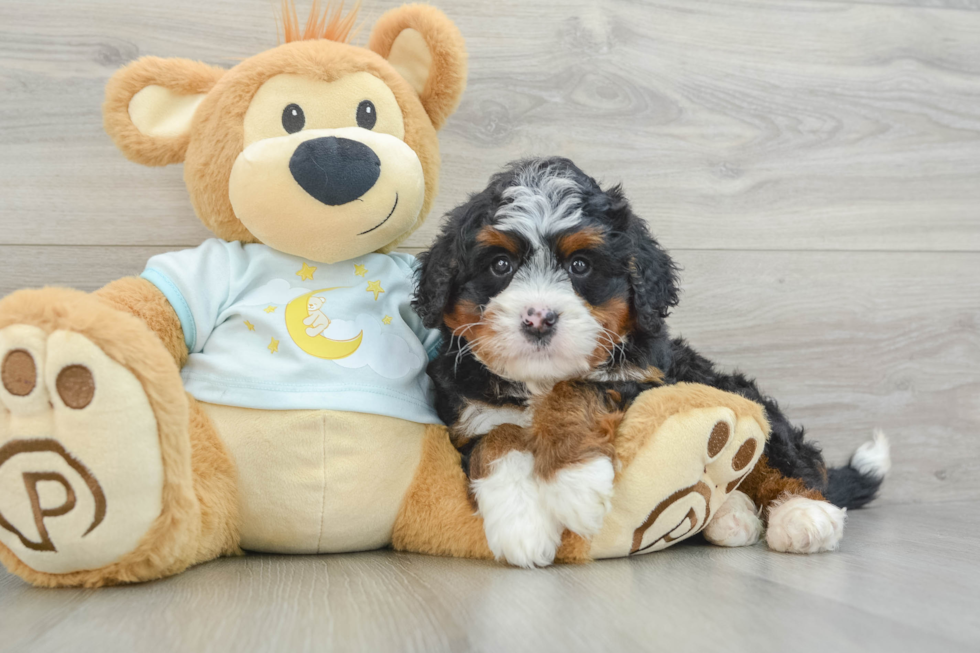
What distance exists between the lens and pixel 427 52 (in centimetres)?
165

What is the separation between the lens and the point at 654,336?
4.73 ft

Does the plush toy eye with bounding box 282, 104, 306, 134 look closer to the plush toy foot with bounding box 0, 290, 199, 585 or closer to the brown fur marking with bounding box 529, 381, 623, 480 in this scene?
the plush toy foot with bounding box 0, 290, 199, 585

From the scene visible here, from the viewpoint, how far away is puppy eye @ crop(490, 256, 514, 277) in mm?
1358

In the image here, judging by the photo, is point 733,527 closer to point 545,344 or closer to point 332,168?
point 545,344

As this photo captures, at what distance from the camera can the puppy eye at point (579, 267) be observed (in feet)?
4.43

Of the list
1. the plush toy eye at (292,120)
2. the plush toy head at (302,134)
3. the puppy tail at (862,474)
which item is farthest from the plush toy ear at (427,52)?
the puppy tail at (862,474)

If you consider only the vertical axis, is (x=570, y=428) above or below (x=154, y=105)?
below

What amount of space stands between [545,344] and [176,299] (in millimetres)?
712

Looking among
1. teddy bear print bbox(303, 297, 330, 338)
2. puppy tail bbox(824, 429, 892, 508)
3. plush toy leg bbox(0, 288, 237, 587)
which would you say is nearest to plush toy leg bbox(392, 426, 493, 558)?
teddy bear print bbox(303, 297, 330, 338)

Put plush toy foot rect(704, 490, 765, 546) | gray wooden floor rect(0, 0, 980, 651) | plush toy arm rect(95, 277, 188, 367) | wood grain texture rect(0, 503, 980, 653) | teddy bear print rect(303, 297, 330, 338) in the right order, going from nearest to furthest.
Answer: wood grain texture rect(0, 503, 980, 653)
plush toy arm rect(95, 277, 188, 367)
teddy bear print rect(303, 297, 330, 338)
plush toy foot rect(704, 490, 765, 546)
gray wooden floor rect(0, 0, 980, 651)

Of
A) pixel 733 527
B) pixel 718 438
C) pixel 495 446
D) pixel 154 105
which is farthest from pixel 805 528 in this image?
pixel 154 105

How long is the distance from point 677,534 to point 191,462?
88 cm

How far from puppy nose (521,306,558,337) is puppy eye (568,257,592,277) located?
0.12 meters

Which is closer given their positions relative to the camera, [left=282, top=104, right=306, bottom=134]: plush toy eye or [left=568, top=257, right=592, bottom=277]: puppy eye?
[left=568, top=257, right=592, bottom=277]: puppy eye
